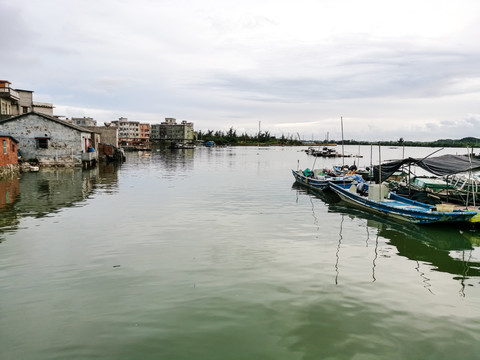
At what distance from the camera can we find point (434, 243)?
48.7ft

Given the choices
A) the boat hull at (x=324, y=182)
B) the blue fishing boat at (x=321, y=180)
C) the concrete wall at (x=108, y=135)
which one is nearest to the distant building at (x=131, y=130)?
the concrete wall at (x=108, y=135)

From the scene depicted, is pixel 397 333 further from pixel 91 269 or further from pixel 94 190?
pixel 94 190

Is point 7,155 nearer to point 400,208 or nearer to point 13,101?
point 13,101

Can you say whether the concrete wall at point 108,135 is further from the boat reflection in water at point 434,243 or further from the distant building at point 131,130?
the distant building at point 131,130

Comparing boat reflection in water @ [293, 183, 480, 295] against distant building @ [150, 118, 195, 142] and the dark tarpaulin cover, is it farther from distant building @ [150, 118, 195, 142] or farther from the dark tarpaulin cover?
distant building @ [150, 118, 195, 142]

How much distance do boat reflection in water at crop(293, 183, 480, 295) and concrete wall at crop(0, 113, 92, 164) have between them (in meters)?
36.1

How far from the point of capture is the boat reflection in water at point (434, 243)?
1196 cm

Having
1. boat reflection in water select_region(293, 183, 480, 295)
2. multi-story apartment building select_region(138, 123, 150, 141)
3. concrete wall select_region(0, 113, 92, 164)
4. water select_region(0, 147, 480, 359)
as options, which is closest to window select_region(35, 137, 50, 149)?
concrete wall select_region(0, 113, 92, 164)

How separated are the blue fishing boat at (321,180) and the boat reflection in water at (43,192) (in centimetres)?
1790

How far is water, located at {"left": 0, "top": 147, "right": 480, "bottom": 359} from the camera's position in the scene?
6801 millimetres

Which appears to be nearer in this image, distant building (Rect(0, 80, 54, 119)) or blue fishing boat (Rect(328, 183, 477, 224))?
blue fishing boat (Rect(328, 183, 477, 224))

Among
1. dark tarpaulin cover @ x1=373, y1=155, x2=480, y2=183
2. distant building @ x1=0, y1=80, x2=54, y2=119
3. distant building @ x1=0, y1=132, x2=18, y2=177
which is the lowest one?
dark tarpaulin cover @ x1=373, y1=155, x2=480, y2=183

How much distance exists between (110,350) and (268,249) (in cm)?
753

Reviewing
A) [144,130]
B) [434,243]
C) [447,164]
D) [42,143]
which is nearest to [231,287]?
[434,243]
